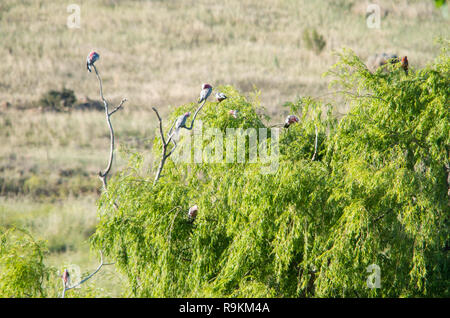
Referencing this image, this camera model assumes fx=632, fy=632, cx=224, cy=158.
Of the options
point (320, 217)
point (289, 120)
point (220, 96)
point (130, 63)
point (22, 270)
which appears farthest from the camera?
point (130, 63)

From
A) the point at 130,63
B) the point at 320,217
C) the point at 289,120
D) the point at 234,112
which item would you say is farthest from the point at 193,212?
the point at 130,63

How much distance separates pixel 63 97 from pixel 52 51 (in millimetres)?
6484

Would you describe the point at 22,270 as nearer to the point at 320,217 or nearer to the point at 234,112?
the point at 320,217

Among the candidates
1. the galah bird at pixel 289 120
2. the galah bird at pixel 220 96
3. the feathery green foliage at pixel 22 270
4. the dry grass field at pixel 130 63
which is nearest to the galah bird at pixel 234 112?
the galah bird at pixel 220 96

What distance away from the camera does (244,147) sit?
22.3ft

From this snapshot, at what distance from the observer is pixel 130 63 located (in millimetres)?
37938

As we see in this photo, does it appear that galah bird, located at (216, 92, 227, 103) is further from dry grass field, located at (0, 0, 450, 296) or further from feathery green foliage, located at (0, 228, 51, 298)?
dry grass field, located at (0, 0, 450, 296)

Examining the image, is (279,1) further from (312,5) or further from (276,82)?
(276,82)

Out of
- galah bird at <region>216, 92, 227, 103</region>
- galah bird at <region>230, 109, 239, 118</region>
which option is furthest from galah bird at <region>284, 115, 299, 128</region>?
galah bird at <region>216, 92, 227, 103</region>

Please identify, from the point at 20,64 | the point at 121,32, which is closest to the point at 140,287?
the point at 20,64

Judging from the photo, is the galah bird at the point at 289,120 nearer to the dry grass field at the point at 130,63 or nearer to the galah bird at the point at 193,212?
the galah bird at the point at 193,212

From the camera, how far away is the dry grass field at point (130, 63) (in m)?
24.0

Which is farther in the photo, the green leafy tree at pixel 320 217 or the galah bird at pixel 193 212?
the galah bird at pixel 193 212

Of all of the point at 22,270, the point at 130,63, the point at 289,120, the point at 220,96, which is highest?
the point at 220,96
